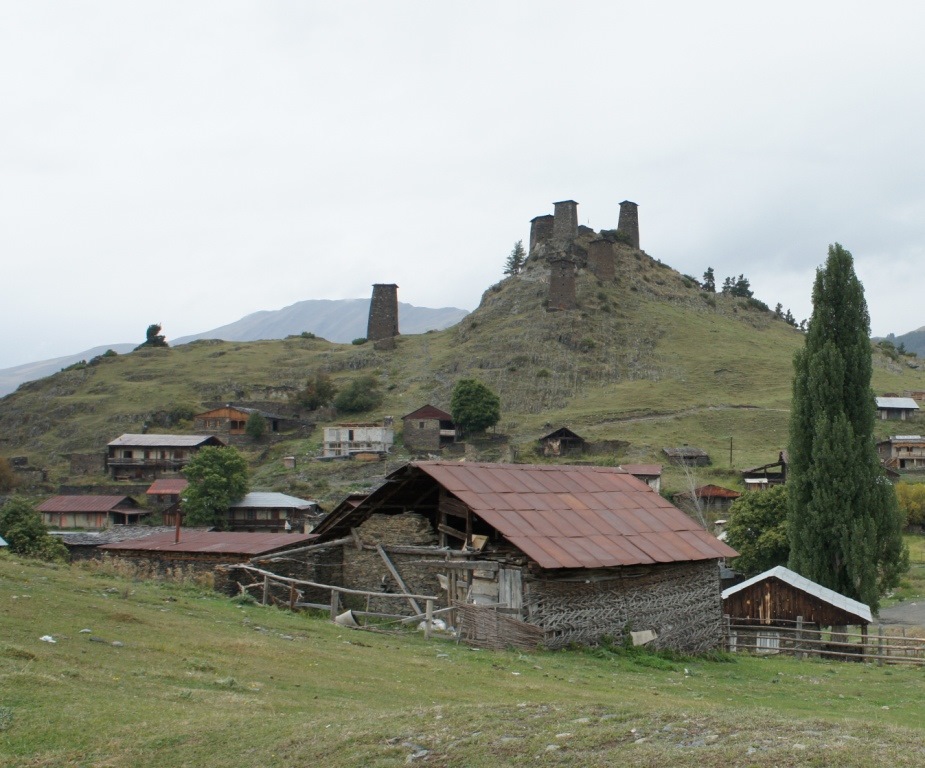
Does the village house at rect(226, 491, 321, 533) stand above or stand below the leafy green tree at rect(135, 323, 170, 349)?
below

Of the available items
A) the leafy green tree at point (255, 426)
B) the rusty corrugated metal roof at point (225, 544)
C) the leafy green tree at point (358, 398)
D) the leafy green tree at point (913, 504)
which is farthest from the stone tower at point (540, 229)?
the rusty corrugated metal roof at point (225, 544)

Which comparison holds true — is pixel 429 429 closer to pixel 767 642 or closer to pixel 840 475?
pixel 840 475

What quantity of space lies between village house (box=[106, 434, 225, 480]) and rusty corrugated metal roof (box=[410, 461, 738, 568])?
6950cm

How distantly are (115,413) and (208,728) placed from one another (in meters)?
104

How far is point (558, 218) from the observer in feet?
431

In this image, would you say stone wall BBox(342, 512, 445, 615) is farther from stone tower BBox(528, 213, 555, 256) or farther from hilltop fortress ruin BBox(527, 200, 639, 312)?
stone tower BBox(528, 213, 555, 256)

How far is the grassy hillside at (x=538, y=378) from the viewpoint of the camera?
87.1 m

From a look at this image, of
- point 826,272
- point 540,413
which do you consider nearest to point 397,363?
point 540,413

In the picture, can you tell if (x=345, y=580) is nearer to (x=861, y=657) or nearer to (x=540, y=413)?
(x=861, y=657)

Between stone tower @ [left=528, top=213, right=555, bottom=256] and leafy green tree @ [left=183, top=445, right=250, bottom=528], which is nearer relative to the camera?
leafy green tree @ [left=183, top=445, right=250, bottom=528]

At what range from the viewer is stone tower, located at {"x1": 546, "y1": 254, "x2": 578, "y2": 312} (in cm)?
11850

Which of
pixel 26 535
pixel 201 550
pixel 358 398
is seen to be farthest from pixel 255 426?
pixel 201 550

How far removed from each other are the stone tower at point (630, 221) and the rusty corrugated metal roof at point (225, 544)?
11069 cm

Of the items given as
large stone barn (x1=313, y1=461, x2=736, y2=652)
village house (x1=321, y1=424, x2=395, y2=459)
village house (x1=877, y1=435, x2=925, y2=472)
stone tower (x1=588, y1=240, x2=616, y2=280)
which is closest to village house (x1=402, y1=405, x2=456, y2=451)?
village house (x1=321, y1=424, x2=395, y2=459)
